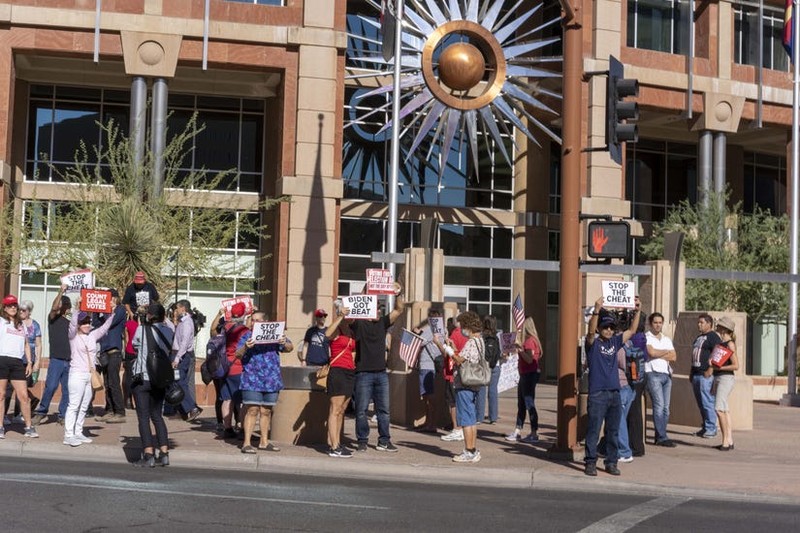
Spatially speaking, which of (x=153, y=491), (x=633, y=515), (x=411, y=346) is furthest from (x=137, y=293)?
(x=633, y=515)

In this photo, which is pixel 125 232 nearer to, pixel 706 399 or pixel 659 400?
pixel 659 400

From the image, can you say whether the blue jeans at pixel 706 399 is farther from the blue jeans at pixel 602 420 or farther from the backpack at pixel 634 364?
the blue jeans at pixel 602 420

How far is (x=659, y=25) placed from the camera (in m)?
39.9

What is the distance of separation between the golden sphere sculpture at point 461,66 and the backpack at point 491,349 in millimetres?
16927

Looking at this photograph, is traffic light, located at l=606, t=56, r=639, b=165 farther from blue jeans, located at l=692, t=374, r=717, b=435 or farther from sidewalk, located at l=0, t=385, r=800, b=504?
blue jeans, located at l=692, t=374, r=717, b=435

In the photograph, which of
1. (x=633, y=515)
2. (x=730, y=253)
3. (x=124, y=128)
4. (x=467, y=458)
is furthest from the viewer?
(x=124, y=128)

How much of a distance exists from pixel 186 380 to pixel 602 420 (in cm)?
794

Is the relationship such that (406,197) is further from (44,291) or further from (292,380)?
(292,380)

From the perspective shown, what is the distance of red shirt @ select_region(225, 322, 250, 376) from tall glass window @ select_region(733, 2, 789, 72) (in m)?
29.6

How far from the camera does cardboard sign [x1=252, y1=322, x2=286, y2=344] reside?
14.2 meters

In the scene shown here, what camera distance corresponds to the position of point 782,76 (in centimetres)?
3997

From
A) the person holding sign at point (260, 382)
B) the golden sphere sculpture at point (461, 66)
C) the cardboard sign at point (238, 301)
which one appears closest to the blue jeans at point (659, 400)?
the person holding sign at point (260, 382)

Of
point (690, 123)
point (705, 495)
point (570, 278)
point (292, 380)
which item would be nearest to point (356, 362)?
point (292, 380)

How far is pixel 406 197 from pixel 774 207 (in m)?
16.2
